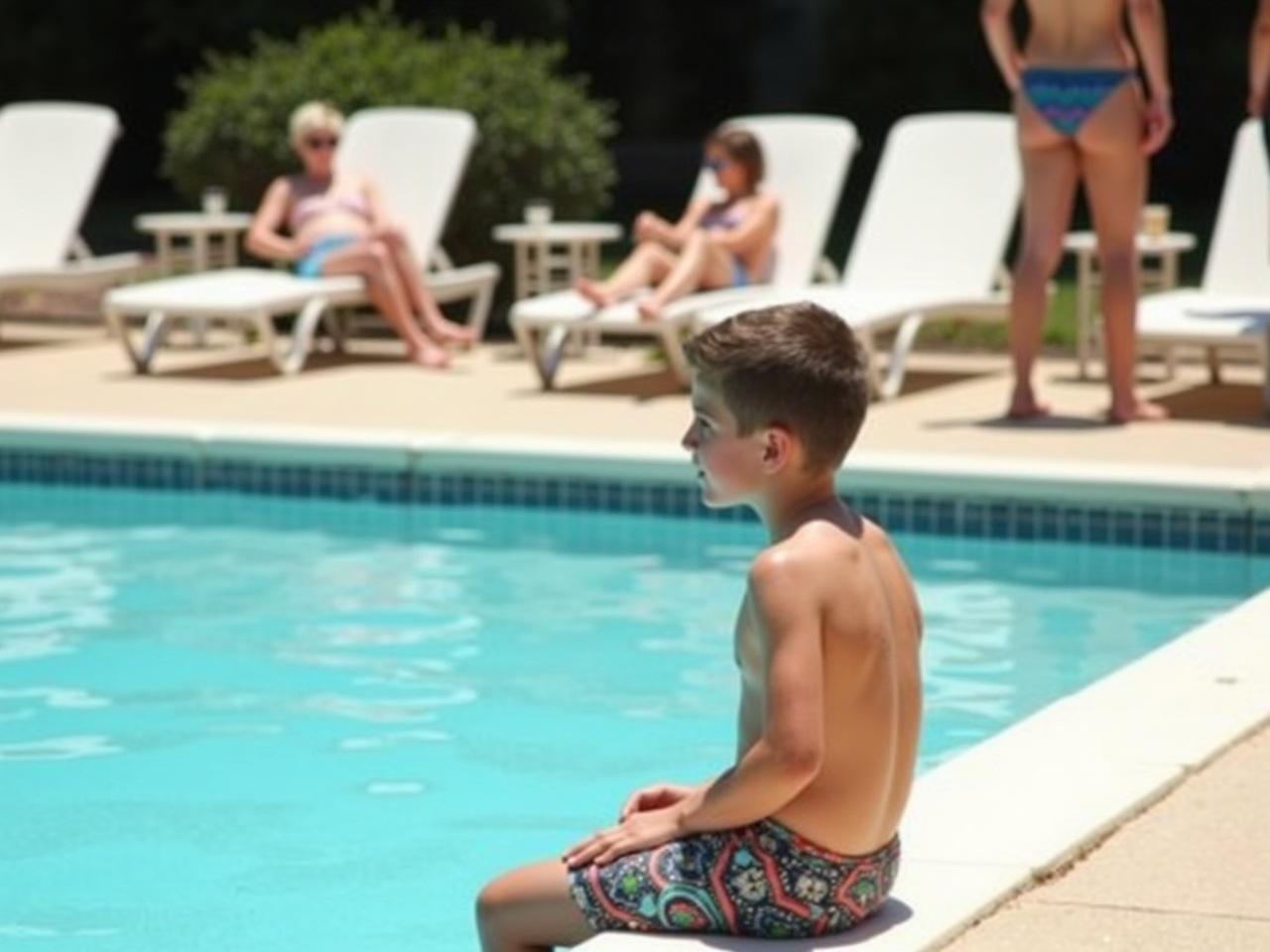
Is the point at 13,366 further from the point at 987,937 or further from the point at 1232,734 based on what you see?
the point at 987,937

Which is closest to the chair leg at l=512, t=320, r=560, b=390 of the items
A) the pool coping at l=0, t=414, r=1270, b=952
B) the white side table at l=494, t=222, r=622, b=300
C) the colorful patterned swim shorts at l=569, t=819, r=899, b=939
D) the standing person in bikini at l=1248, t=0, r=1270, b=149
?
the white side table at l=494, t=222, r=622, b=300

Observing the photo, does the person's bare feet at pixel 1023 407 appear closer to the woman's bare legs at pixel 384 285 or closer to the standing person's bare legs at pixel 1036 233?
the standing person's bare legs at pixel 1036 233

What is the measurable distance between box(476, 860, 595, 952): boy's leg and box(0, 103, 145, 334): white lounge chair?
Result: 31.1 feet

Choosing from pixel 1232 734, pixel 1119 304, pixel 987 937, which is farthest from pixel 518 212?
pixel 987 937

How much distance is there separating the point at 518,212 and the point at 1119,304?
4127 millimetres

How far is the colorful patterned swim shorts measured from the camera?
4.06 m

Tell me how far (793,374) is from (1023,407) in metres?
6.81

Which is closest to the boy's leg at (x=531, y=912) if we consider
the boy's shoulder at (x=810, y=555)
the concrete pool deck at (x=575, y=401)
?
the boy's shoulder at (x=810, y=555)

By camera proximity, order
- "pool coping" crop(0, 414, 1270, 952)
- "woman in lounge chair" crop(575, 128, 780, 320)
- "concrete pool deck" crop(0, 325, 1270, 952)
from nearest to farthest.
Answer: "pool coping" crop(0, 414, 1270, 952) < "concrete pool deck" crop(0, 325, 1270, 952) < "woman in lounge chair" crop(575, 128, 780, 320)

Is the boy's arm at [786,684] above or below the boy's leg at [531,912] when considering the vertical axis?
above

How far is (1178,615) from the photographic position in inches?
333

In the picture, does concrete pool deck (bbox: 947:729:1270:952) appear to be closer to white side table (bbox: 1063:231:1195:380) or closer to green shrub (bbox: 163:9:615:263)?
white side table (bbox: 1063:231:1195:380)

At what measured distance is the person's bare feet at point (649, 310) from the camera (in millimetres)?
11367

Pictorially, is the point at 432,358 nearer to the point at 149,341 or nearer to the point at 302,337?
the point at 302,337
